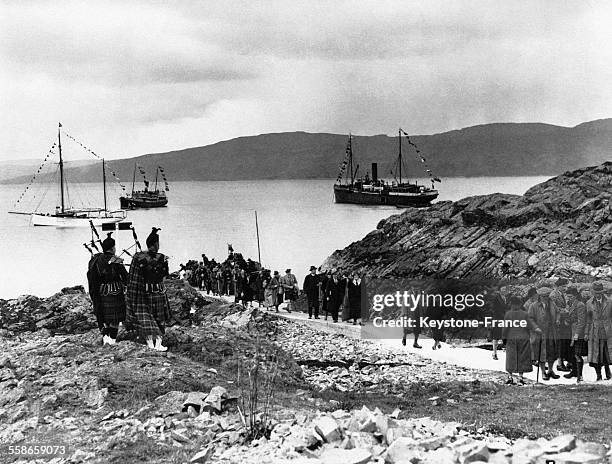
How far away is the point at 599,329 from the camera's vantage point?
950cm

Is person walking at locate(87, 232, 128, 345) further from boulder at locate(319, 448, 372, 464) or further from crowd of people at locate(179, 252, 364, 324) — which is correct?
crowd of people at locate(179, 252, 364, 324)

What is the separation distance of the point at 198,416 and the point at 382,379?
4.80m

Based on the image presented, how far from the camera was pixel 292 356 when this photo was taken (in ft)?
42.5

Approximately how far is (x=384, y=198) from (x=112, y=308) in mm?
39192

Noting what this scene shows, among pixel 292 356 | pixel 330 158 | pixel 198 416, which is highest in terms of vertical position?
pixel 330 158

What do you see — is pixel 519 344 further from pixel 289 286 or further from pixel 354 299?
pixel 289 286

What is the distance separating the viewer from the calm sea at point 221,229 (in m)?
24.1

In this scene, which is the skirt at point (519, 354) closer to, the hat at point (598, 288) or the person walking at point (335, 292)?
the hat at point (598, 288)

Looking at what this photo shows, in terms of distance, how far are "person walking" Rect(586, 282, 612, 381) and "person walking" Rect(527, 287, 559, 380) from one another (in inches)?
21.5

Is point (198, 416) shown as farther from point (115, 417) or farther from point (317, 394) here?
point (317, 394)

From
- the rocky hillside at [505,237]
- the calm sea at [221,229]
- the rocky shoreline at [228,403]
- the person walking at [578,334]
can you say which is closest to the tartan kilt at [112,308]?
the rocky shoreline at [228,403]

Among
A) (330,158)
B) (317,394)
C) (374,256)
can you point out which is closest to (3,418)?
(317,394)

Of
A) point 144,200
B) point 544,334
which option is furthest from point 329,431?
point 144,200

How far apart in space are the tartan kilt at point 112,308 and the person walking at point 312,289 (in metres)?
6.42
